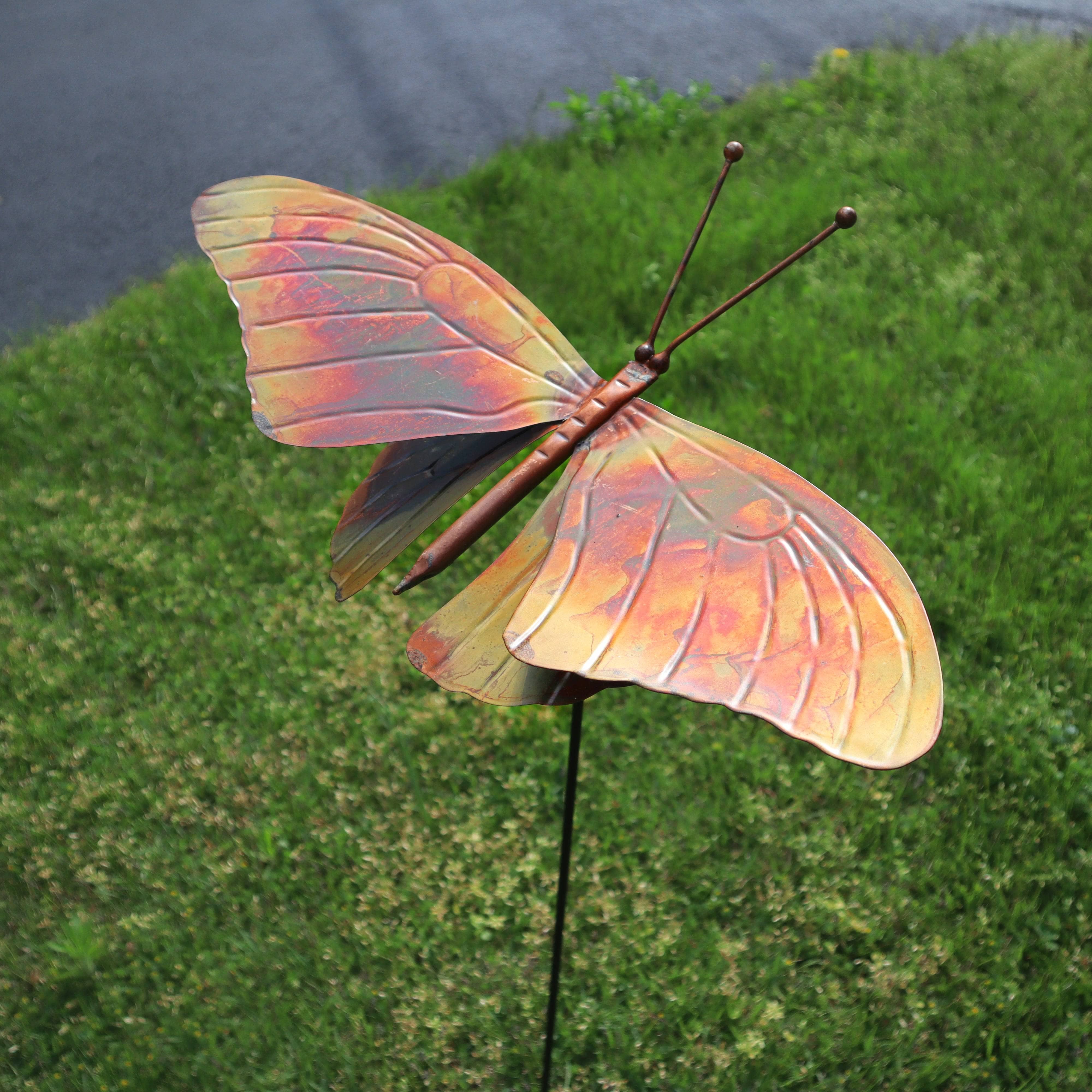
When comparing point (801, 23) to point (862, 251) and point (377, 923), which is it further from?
point (377, 923)

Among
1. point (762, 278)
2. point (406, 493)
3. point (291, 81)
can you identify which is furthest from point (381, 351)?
point (291, 81)

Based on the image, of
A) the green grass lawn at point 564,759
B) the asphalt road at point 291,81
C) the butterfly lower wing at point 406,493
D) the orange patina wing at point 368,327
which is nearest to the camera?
the orange patina wing at point 368,327

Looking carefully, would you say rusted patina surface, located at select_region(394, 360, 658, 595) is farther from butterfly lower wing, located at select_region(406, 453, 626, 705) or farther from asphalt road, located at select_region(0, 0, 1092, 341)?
asphalt road, located at select_region(0, 0, 1092, 341)

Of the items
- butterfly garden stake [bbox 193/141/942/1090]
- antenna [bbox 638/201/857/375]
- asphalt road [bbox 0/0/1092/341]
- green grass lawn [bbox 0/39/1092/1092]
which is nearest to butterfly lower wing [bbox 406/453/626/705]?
butterfly garden stake [bbox 193/141/942/1090]

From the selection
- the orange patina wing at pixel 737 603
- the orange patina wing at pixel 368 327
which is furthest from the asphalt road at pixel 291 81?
the orange patina wing at pixel 737 603

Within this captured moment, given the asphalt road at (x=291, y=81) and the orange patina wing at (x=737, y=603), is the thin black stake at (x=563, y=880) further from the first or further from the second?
the asphalt road at (x=291, y=81)

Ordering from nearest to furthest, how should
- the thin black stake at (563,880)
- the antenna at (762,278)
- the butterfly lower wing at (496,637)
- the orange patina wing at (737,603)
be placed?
the orange patina wing at (737,603) → the antenna at (762,278) → the butterfly lower wing at (496,637) → the thin black stake at (563,880)
